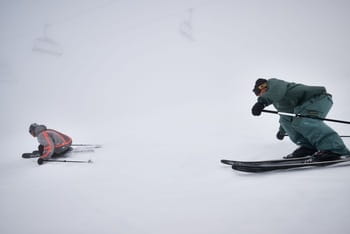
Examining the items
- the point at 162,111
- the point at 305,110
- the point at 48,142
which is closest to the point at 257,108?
the point at 305,110

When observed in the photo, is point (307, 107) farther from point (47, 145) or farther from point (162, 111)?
point (162, 111)

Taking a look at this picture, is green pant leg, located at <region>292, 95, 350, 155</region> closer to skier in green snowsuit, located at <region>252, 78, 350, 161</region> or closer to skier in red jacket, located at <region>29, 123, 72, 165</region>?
skier in green snowsuit, located at <region>252, 78, 350, 161</region>

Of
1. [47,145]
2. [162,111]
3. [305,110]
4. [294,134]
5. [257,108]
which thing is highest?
[162,111]

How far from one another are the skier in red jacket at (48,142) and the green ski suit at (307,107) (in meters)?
2.84

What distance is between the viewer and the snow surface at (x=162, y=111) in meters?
1.68

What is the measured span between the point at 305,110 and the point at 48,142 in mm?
3233

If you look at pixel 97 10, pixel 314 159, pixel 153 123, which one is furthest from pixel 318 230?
pixel 97 10

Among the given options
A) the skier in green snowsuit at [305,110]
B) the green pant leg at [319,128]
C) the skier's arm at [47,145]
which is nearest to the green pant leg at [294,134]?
the skier in green snowsuit at [305,110]

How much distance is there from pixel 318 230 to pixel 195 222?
2.14 feet

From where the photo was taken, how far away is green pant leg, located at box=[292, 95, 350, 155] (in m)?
2.32

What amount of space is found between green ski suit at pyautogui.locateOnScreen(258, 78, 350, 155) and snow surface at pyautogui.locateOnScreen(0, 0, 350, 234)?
1.01 ft

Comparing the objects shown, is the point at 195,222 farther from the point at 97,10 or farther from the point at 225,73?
the point at 97,10

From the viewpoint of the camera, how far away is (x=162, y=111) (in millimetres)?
7930

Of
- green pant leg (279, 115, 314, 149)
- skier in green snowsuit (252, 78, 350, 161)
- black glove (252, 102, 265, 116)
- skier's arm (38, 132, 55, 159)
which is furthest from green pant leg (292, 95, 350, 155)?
skier's arm (38, 132, 55, 159)
